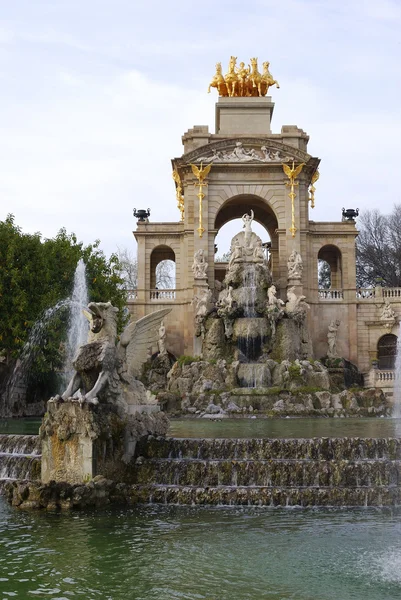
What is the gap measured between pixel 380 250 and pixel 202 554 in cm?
5646

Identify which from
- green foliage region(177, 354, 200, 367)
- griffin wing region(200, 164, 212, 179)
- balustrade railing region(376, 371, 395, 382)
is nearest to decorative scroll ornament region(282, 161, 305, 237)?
griffin wing region(200, 164, 212, 179)

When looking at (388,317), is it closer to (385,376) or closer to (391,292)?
(391,292)

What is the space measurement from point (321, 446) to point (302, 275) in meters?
29.1

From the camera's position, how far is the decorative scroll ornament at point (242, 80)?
4912 centimetres

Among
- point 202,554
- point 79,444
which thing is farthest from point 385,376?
point 202,554

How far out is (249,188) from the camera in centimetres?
4462

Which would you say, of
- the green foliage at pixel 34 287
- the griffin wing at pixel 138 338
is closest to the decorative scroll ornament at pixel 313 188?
the green foliage at pixel 34 287

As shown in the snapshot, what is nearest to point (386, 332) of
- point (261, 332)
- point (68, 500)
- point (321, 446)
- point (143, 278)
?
point (261, 332)

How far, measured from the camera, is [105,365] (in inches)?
581

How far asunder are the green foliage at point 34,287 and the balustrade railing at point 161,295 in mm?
9763

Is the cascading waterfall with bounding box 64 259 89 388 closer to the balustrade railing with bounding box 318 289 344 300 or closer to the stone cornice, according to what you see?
the stone cornice

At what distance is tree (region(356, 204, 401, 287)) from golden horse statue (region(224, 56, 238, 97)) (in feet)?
70.4

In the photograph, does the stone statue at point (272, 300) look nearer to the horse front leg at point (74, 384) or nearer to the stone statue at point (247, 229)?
the stone statue at point (247, 229)

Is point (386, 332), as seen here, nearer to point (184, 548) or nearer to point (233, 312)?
point (233, 312)
